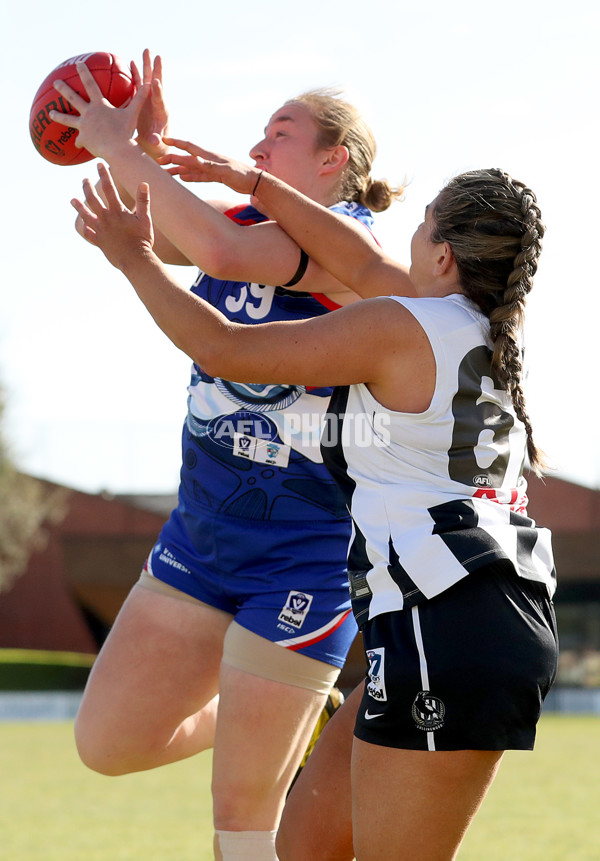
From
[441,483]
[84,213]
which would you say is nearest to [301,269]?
[84,213]

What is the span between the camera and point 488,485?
2609mm

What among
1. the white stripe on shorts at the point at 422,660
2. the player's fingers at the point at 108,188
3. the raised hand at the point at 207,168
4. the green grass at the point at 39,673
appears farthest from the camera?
the green grass at the point at 39,673

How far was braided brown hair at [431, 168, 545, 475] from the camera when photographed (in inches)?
104

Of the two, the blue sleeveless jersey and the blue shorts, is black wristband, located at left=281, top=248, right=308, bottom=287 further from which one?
the blue shorts

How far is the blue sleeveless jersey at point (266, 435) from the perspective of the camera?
3.45 metres

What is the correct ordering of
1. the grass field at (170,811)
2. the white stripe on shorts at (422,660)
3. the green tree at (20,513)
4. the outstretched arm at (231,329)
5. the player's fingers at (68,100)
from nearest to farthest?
the white stripe on shorts at (422,660)
the outstretched arm at (231,329)
the player's fingers at (68,100)
the grass field at (170,811)
the green tree at (20,513)

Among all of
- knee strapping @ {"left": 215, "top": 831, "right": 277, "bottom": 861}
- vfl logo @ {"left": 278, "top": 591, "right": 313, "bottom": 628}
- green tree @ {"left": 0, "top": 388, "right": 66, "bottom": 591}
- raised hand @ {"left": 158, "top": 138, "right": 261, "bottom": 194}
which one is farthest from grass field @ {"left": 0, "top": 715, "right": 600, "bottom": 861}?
green tree @ {"left": 0, "top": 388, "right": 66, "bottom": 591}

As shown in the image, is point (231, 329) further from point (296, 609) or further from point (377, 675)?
point (296, 609)

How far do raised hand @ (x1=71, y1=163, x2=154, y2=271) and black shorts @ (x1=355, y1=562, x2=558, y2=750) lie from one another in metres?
1.17

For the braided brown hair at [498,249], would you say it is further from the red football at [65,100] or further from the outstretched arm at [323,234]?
the red football at [65,100]

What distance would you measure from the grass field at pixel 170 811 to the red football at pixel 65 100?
13.2 feet

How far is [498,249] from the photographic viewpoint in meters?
2.67

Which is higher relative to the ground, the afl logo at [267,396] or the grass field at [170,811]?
the afl logo at [267,396]

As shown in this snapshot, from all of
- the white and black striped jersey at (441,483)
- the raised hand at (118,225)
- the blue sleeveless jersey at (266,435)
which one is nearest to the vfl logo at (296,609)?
the blue sleeveless jersey at (266,435)
